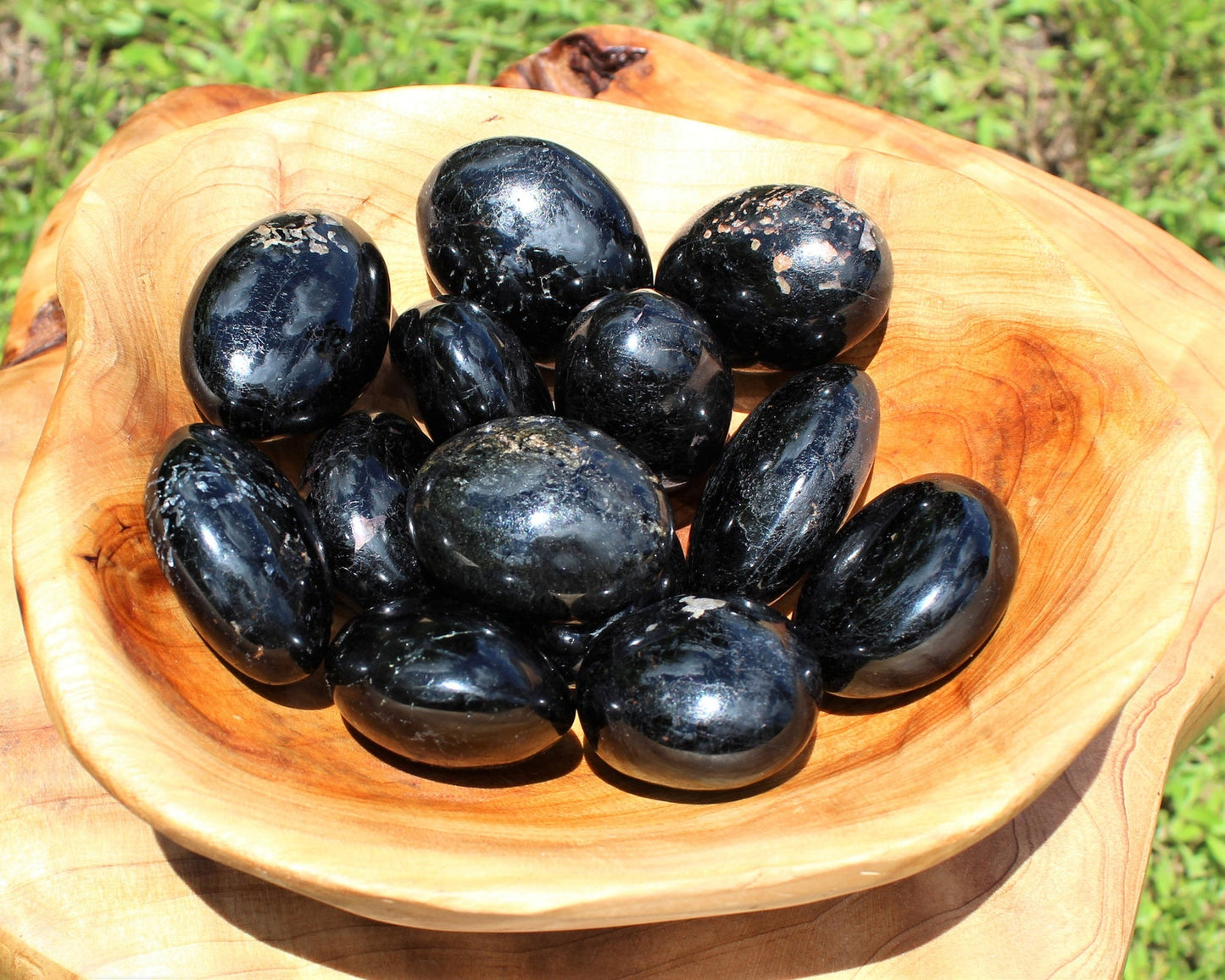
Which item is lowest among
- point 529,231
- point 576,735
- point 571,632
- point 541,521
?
point 576,735

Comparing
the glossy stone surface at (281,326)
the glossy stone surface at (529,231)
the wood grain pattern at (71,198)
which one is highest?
the glossy stone surface at (529,231)

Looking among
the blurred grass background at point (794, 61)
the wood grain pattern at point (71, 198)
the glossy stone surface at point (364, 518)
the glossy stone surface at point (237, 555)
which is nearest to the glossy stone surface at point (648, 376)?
the glossy stone surface at point (364, 518)

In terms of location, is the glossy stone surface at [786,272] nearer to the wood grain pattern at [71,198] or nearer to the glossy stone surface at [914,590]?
the glossy stone surface at [914,590]

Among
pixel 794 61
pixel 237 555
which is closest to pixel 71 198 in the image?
pixel 237 555

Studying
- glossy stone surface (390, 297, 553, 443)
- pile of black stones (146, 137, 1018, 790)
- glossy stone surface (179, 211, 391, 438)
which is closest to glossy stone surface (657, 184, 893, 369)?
pile of black stones (146, 137, 1018, 790)

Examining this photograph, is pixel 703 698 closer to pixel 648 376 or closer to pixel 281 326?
pixel 648 376

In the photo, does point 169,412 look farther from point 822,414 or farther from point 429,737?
point 822,414

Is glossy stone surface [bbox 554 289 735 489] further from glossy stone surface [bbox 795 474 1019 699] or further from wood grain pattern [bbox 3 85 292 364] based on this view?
wood grain pattern [bbox 3 85 292 364]
